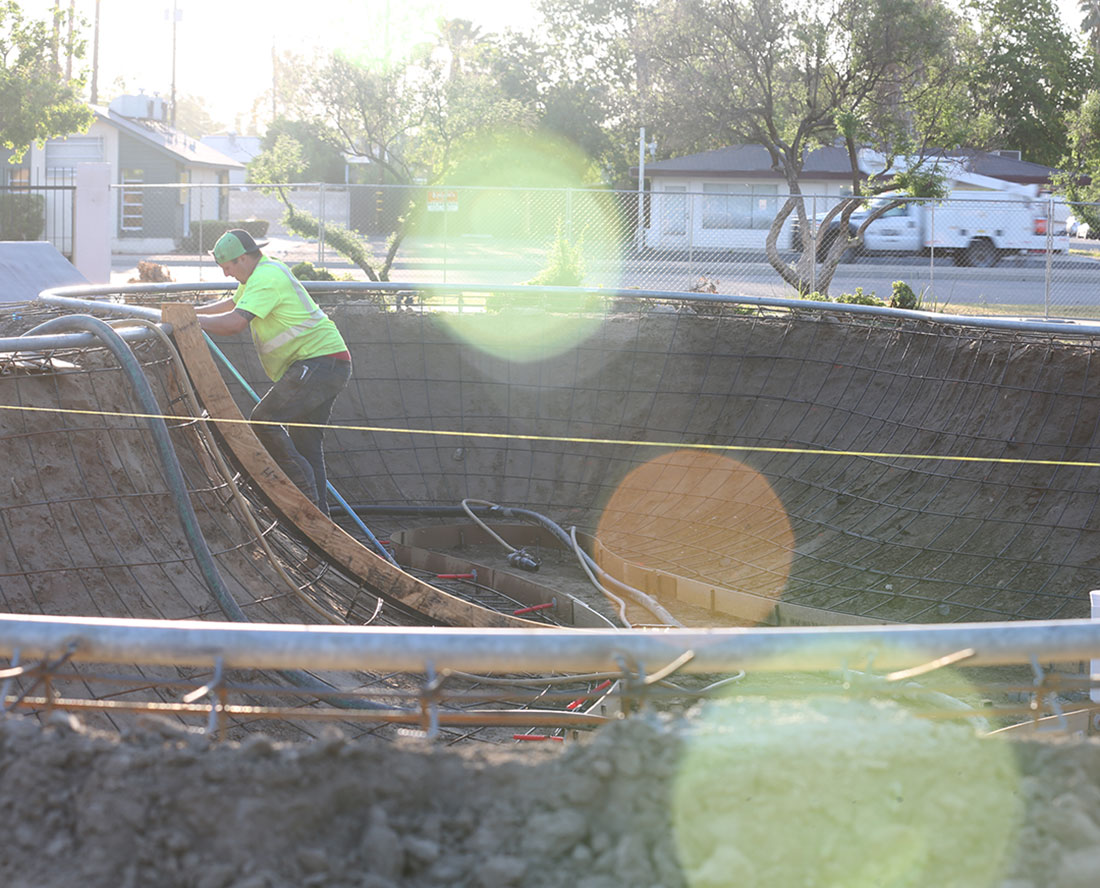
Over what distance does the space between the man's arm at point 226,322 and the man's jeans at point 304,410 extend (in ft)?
1.92

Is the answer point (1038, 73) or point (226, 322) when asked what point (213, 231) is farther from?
point (226, 322)

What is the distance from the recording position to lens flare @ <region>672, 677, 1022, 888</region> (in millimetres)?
2146

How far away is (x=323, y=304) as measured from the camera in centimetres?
1010

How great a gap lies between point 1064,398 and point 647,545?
3078 mm

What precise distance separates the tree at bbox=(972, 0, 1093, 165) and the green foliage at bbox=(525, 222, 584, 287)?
19986 mm

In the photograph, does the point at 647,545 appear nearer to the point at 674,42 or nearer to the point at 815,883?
the point at 815,883

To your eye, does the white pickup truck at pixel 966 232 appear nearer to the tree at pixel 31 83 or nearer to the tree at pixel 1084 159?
the tree at pixel 1084 159

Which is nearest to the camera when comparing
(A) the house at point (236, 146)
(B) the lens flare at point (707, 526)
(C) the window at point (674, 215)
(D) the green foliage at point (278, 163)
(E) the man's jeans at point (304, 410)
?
(E) the man's jeans at point (304, 410)

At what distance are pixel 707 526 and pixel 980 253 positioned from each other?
1705cm

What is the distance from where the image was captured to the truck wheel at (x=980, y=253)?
22.9m

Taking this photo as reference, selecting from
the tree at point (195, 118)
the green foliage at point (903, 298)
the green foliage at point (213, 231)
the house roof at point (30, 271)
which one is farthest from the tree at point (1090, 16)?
the tree at point (195, 118)

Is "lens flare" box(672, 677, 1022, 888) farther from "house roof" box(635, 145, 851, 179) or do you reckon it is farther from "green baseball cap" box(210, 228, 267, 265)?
"house roof" box(635, 145, 851, 179)

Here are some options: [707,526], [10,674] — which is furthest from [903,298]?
[10,674]

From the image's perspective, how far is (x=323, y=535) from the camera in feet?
18.8
